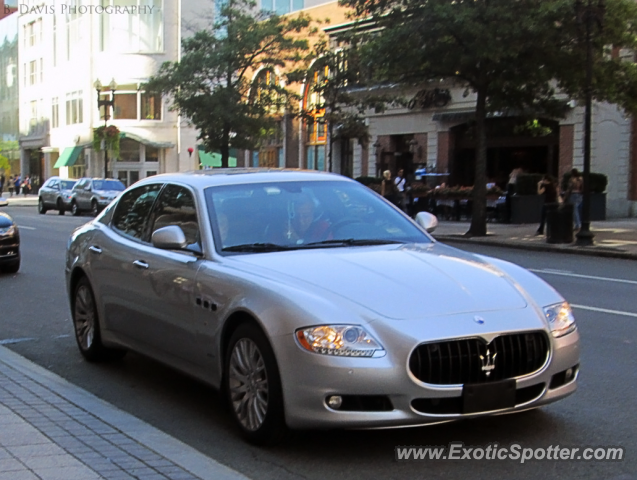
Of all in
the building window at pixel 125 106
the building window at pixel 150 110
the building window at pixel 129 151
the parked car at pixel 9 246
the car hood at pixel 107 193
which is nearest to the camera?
the parked car at pixel 9 246

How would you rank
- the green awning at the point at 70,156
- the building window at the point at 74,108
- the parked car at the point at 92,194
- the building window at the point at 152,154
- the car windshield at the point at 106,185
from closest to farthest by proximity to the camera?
the parked car at the point at 92,194 < the car windshield at the point at 106,185 < the building window at the point at 152,154 < the building window at the point at 74,108 < the green awning at the point at 70,156

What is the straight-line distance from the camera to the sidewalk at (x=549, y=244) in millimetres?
20312

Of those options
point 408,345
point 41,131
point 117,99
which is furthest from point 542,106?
point 41,131

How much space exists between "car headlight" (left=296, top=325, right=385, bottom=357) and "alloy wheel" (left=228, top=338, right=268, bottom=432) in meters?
0.41

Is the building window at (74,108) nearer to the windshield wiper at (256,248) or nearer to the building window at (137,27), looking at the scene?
the building window at (137,27)

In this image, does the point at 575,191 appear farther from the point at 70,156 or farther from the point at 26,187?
the point at 26,187

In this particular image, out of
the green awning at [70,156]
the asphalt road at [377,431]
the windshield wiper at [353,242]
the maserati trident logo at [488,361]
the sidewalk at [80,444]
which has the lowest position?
the asphalt road at [377,431]

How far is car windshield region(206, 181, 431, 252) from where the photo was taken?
6.15 meters

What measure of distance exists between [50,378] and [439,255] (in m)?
3.09

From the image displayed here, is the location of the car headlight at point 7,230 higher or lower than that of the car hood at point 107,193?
lower

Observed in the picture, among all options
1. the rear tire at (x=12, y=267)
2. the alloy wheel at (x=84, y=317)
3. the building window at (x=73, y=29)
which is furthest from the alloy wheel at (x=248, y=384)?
the building window at (x=73, y=29)

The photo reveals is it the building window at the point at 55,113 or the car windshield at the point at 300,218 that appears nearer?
the car windshield at the point at 300,218

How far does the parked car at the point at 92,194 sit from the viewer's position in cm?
3947

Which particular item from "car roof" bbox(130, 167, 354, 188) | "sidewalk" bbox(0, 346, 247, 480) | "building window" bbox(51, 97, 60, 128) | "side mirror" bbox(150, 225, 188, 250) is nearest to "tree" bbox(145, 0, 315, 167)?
"car roof" bbox(130, 167, 354, 188)
